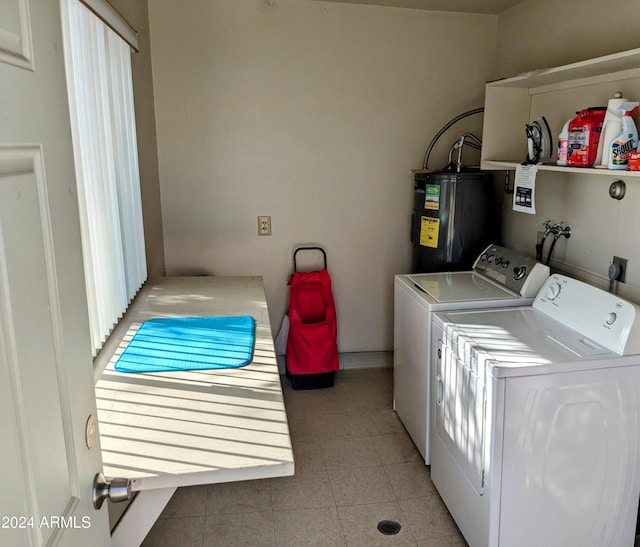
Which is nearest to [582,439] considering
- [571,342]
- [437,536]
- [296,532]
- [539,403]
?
[539,403]

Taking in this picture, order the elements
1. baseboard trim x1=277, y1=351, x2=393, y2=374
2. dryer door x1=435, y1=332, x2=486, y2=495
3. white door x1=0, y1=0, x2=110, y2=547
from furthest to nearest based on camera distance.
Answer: baseboard trim x1=277, y1=351, x2=393, y2=374 < dryer door x1=435, y1=332, x2=486, y2=495 < white door x1=0, y1=0, x2=110, y2=547

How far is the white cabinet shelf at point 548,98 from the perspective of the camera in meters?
2.17

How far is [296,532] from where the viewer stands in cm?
221

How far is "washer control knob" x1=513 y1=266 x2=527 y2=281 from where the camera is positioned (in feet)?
8.46

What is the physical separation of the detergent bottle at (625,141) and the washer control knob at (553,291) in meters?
0.55

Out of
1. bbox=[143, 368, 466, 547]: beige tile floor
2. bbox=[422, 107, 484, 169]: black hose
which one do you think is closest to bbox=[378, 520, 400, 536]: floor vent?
bbox=[143, 368, 466, 547]: beige tile floor

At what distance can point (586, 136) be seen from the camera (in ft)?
7.05

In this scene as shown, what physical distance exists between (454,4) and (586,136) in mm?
1514

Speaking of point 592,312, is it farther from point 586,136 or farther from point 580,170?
point 586,136

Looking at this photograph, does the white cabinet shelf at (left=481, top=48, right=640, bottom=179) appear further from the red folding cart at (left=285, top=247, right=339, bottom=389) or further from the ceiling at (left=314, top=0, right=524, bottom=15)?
the red folding cart at (left=285, top=247, right=339, bottom=389)

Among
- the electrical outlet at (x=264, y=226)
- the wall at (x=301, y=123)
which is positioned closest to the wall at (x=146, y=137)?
the wall at (x=301, y=123)

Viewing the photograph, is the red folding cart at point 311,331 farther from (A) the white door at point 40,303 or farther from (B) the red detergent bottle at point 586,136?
(A) the white door at point 40,303

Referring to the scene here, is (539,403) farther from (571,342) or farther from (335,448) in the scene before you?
(335,448)

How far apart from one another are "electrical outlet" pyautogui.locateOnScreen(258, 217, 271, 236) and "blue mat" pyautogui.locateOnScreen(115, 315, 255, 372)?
1.20 m
